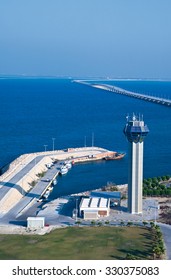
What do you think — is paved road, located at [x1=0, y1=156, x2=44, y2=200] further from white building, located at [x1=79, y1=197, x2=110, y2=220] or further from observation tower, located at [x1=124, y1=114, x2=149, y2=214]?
observation tower, located at [x1=124, y1=114, x2=149, y2=214]

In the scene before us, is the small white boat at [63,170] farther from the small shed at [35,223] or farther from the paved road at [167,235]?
the paved road at [167,235]

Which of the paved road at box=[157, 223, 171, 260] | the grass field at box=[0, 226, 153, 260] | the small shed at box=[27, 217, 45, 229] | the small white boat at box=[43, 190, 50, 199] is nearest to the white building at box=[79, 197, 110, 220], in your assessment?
the grass field at box=[0, 226, 153, 260]

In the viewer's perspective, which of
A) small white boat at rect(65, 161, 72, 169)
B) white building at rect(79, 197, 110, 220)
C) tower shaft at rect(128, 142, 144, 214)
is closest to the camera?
white building at rect(79, 197, 110, 220)

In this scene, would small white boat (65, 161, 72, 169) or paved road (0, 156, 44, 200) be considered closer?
paved road (0, 156, 44, 200)

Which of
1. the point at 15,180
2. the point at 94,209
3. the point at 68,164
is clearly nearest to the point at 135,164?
the point at 94,209

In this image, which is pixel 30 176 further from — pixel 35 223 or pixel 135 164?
pixel 35 223

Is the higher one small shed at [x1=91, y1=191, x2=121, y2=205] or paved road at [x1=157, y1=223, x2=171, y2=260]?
small shed at [x1=91, y1=191, x2=121, y2=205]

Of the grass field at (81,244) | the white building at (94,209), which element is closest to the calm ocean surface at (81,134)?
the white building at (94,209)

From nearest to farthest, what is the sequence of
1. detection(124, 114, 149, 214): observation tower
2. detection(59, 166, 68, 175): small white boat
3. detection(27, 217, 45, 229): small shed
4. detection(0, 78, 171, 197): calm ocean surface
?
detection(27, 217, 45, 229): small shed
detection(124, 114, 149, 214): observation tower
detection(59, 166, 68, 175): small white boat
detection(0, 78, 171, 197): calm ocean surface
